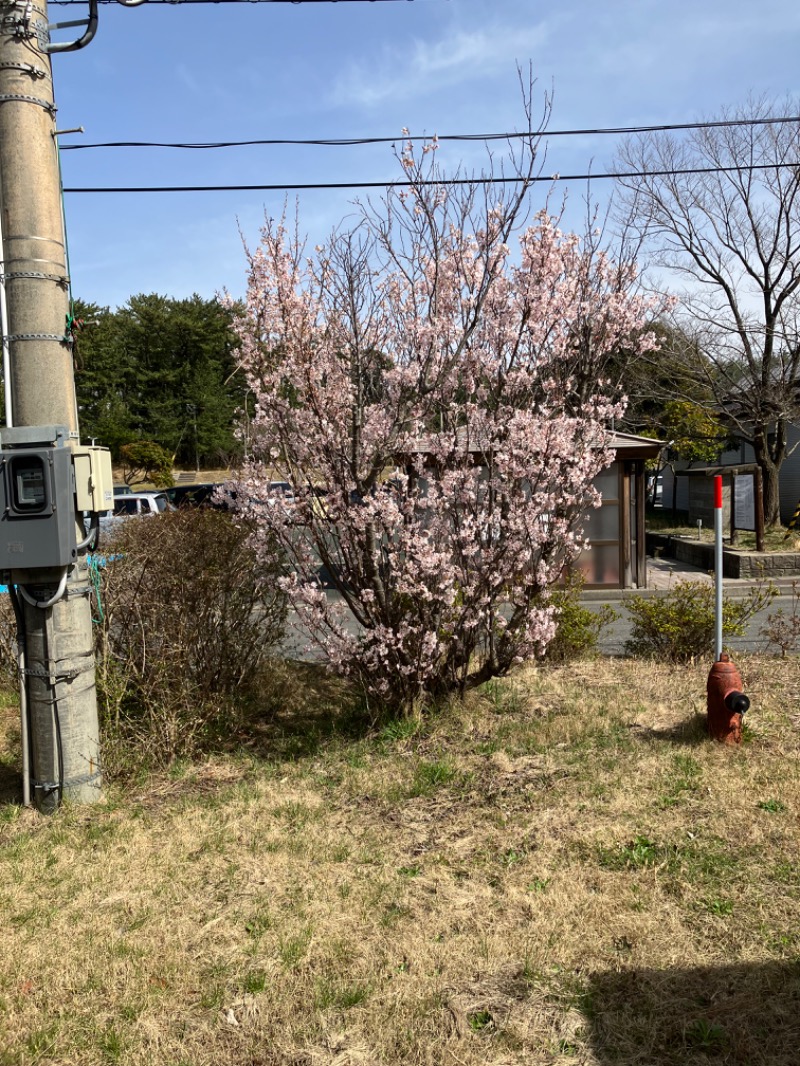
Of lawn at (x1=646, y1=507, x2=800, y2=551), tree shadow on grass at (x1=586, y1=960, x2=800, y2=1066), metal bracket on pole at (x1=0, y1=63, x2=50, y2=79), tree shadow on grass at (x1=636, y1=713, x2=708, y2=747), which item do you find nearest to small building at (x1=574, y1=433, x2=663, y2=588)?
lawn at (x1=646, y1=507, x2=800, y2=551)

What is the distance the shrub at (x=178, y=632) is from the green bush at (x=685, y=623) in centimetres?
359

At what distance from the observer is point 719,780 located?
4.66 meters

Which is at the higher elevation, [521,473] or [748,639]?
[521,473]

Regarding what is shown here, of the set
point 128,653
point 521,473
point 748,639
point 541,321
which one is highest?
point 541,321

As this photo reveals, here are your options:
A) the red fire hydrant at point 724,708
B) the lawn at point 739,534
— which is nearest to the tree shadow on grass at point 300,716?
the red fire hydrant at point 724,708

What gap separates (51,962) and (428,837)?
6.08 ft

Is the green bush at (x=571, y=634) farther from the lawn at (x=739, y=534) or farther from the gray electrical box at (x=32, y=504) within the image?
the lawn at (x=739, y=534)

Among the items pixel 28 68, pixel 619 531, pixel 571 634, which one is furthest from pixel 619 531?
pixel 28 68

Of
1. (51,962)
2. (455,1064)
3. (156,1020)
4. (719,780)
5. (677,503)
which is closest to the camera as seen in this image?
(455,1064)

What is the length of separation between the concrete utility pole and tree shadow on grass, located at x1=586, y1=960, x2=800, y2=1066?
3.16 m

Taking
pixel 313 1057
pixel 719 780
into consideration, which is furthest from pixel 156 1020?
pixel 719 780

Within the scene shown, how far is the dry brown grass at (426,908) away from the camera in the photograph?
269cm

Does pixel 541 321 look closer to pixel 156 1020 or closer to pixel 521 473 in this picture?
pixel 521 473

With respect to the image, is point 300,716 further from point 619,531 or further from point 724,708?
point 619,531
